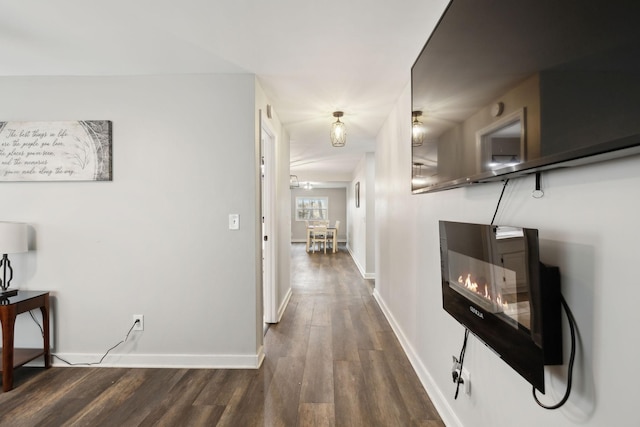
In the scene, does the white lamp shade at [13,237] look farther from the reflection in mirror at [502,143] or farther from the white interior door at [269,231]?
the reflection in mirror at [502,143]

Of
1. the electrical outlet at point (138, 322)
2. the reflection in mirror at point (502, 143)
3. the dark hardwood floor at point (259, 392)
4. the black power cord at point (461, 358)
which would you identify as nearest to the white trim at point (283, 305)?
the dark hardwood floor at point (259, 392)

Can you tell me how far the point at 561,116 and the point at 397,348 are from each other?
7.53ft

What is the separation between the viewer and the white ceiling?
1.55 m

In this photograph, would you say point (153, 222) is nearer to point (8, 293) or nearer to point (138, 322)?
point (138, 322)

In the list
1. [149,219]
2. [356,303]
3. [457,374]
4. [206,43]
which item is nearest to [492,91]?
[457,374]

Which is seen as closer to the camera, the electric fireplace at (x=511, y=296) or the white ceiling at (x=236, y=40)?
the electric fireplace at (x=511, y=296)

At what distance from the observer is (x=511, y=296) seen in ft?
3.12

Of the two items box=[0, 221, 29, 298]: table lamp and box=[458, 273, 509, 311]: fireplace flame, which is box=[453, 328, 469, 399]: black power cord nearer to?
box=[458, 273, 509, 311]: fireplace flame

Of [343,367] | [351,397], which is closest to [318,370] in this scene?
[343,367]

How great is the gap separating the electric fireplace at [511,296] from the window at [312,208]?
Answer: 9.89 meters

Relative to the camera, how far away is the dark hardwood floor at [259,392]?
Result: 67.7 inches

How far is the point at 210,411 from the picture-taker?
1783mm

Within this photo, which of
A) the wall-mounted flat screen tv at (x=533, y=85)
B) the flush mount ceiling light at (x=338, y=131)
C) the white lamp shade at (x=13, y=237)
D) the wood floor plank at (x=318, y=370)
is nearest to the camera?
the wall-mounted flat screen tv at (x=533, y=85)

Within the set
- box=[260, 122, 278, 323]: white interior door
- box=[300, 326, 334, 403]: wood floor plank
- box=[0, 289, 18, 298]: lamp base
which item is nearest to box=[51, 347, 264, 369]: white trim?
box=[300, 326, 334, 403]: wood floor plank
